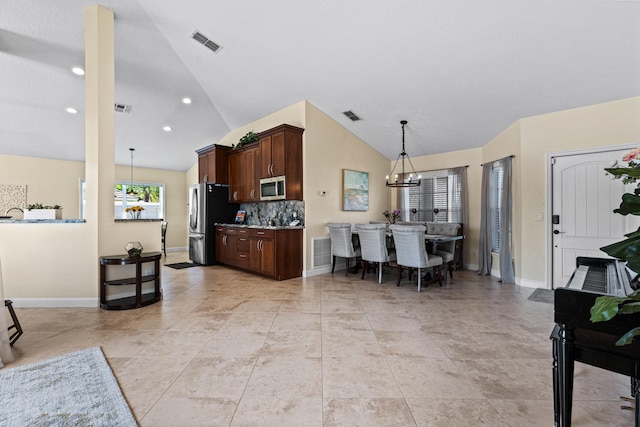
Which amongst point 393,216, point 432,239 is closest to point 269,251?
point 393,216

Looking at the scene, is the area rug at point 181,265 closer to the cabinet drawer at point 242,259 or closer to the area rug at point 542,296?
the cabinet drawer at point 242,259

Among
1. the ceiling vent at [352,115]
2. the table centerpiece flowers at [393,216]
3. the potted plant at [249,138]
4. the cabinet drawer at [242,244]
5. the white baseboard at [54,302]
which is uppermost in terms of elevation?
the ceiling vent at [352,115]

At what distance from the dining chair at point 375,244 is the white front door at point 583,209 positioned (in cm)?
→ 240

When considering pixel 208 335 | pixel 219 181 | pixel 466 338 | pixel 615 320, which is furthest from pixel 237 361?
pixel 219 181

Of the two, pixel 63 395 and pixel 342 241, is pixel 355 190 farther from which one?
pixel 63 395

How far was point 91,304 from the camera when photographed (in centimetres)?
337

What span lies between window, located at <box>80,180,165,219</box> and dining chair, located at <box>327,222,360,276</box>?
19.9ft

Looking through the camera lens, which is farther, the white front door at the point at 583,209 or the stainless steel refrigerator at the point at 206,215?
the stainless steel refrigerator at the point at 206,215

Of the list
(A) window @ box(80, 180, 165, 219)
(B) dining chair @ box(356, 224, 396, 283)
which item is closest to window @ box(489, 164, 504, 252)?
(B) dining chair @ box(356, 224, 396, 283)

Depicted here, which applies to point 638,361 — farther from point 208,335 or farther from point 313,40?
point 313,40

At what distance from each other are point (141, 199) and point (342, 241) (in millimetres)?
6777

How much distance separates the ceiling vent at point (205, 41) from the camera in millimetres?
3917

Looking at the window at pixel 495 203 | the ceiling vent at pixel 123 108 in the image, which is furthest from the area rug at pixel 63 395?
the window at pixel 495 203

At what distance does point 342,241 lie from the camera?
4.97 m
